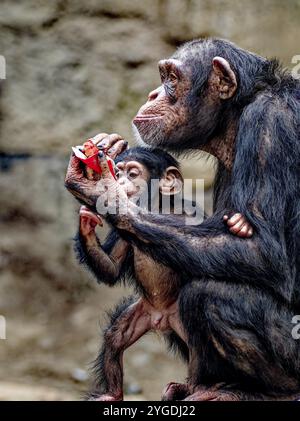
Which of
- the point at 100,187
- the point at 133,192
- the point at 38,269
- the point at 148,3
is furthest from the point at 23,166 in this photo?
the point at 100,187

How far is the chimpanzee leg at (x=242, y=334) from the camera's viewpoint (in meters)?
5.04

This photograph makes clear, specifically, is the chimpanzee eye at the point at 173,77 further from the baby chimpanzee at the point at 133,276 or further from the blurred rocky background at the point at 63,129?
the blurred rocky background at the point at 63,129

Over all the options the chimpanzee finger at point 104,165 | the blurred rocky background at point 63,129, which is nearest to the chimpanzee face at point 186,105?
the chimpanzee finger at point 104,165

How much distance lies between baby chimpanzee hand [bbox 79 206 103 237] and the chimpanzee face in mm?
578

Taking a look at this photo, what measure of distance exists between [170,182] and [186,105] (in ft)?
1.75

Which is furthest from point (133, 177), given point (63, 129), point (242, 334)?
point (63, 129)

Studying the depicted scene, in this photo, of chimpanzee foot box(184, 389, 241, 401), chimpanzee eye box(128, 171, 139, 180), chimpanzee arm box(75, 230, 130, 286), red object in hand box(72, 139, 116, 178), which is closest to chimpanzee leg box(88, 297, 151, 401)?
chimpanzee arm box(75, 230, 130, 286)

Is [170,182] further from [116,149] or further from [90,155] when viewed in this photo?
[90,155]

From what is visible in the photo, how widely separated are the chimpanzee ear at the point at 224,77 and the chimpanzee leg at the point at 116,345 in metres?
1.43

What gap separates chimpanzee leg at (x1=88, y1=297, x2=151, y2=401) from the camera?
5672 millimetres

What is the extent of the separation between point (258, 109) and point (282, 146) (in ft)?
0.86

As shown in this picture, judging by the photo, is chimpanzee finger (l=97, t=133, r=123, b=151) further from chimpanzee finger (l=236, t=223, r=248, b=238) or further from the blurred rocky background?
the blurred rocky background

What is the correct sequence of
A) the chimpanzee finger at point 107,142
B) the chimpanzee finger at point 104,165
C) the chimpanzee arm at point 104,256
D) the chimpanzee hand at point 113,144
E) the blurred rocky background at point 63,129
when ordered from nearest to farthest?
1. the chimpanzee finger at point 104,165
2. the chimpanzee finger at point 107,142
3. the chimpanzee hand at point 113,144
4. the chimpanzee arm at point 104,256
5. the blurred rocky background at point 63,129
